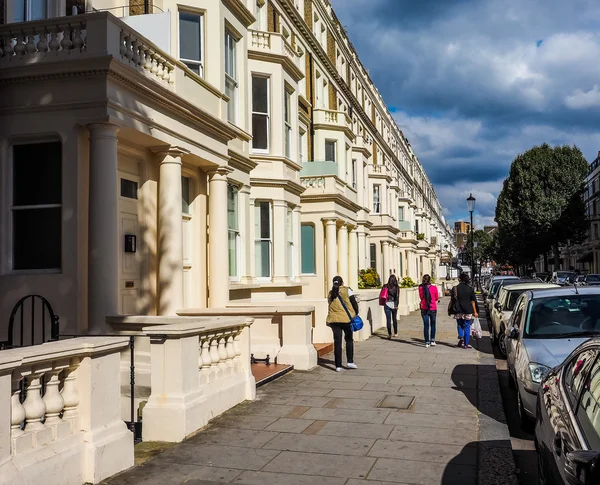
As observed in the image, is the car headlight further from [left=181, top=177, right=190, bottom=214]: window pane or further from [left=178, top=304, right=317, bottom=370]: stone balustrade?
[left=181, top=177, right=190, bottom=214]: window pane

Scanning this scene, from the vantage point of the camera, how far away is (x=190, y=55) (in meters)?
13.5

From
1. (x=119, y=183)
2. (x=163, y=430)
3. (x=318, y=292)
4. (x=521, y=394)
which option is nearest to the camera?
(x=163, y=430)

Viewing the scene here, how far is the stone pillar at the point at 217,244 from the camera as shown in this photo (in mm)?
13109

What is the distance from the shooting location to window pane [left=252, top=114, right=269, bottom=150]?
1841cm

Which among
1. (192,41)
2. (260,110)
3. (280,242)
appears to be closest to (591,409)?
(192,41)

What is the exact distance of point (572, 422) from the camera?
389cm

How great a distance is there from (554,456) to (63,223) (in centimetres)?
777

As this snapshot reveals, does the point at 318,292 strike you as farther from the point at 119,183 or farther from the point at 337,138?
the point at 119,183

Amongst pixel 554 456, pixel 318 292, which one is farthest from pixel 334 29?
pixel 554 456

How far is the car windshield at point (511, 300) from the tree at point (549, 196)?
132 ft

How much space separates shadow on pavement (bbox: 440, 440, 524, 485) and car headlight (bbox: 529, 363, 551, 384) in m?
0.78

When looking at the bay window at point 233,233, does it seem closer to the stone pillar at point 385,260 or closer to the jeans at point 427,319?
the jeans at point 427,319

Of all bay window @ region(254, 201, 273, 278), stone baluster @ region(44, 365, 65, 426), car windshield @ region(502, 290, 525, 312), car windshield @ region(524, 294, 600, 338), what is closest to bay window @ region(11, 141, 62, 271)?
stone baluster @ region(44, 365, 65, 426)

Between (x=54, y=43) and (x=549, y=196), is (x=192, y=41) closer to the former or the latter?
(x=54, y=43)
